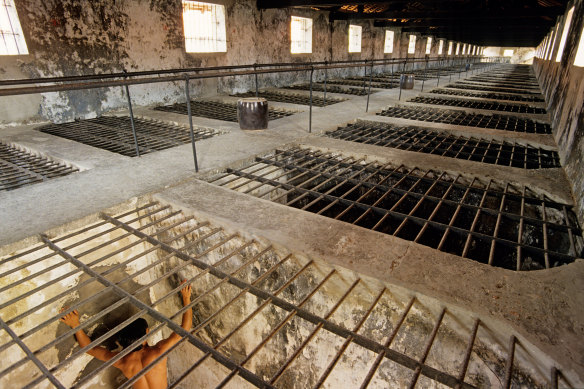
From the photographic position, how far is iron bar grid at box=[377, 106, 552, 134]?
6.95 meters

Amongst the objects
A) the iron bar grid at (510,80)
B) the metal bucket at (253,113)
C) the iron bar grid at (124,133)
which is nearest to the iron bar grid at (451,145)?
the metal bucket at (253,113)

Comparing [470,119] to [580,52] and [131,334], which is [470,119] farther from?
[131,334]

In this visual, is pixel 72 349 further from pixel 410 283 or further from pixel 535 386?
pixel 535 386

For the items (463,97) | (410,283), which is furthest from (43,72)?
(463,97)

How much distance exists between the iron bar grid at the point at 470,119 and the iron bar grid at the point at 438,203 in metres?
2.78

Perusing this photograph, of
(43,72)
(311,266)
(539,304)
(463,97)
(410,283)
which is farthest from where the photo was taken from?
(463,97)

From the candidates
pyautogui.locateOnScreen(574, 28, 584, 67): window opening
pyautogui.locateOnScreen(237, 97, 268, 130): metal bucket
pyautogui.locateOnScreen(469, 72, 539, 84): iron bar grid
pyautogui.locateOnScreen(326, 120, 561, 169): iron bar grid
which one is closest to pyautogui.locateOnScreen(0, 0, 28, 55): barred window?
pyautogui.locateOnScreen(237, 97, 268, 130): metal bucket

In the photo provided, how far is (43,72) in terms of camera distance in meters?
6.72

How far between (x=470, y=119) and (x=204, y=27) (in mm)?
7757

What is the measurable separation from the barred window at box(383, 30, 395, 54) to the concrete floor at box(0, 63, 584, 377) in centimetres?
1769

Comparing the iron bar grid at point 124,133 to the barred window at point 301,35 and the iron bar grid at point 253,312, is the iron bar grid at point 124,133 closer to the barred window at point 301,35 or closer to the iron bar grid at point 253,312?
the iron bar grid at point 253,312

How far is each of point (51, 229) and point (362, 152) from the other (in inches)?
149

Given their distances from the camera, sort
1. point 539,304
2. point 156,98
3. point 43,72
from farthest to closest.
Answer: point 156,98 < point 43,72 < point 539,304

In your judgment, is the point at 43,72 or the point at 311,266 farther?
the point at 43,72
